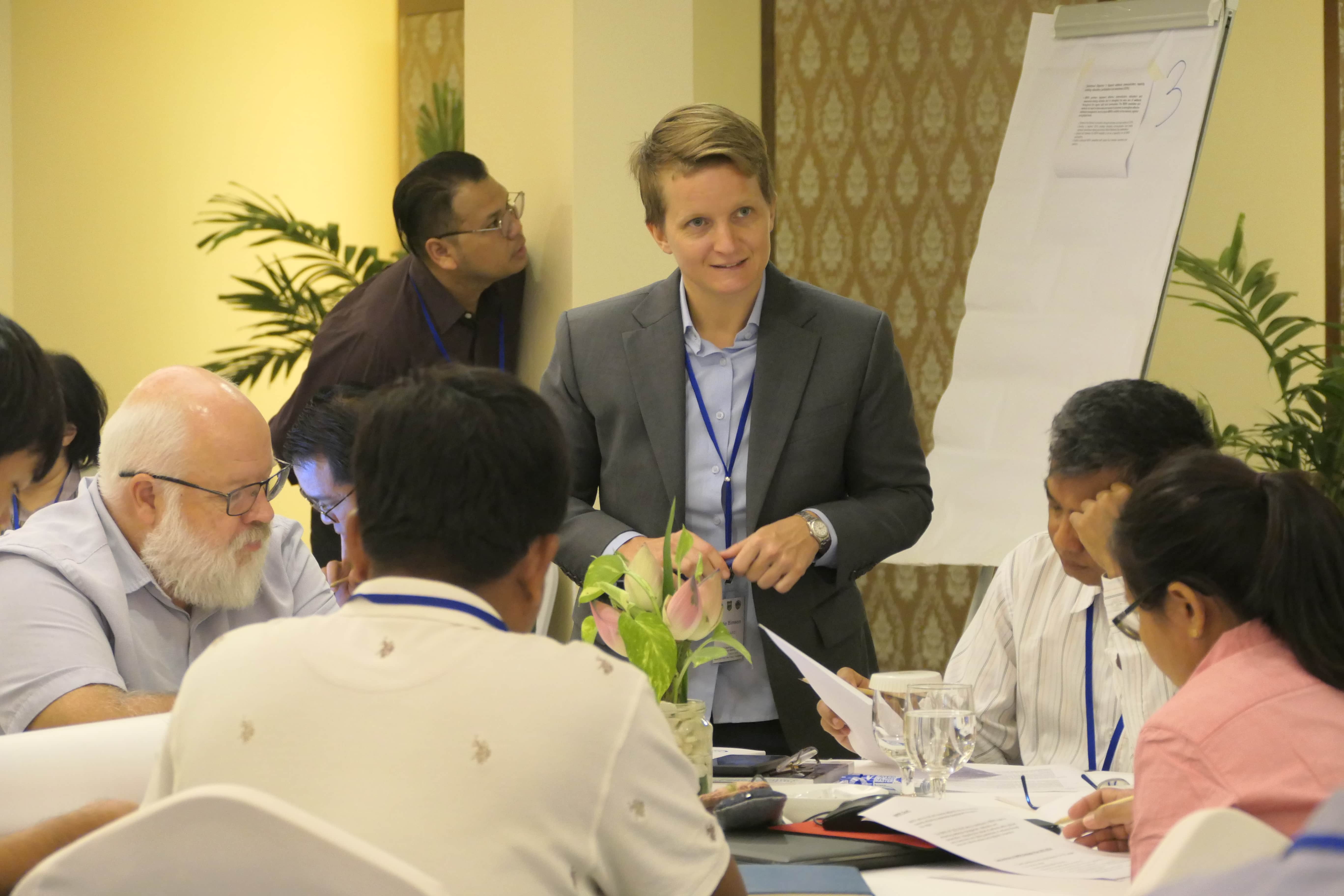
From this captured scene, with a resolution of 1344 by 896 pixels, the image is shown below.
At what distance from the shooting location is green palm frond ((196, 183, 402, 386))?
225 inches

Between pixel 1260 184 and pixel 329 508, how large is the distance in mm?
3786

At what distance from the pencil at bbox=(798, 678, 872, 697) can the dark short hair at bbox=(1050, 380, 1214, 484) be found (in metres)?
0.51

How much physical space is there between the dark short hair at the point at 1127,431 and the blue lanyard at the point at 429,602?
1.43m

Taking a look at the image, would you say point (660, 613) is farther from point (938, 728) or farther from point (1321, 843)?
point (1321, 843)

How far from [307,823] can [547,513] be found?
0.44 meters

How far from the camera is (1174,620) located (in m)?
1.67

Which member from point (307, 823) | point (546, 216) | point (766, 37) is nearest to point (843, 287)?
point (766, 37)

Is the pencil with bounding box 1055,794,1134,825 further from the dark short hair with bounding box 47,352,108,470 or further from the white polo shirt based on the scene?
the dark short hair with bounding box 47,352,108,470

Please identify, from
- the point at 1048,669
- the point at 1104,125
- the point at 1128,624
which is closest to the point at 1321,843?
the point at 1128,624

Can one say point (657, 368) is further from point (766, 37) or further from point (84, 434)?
point (766, 37)

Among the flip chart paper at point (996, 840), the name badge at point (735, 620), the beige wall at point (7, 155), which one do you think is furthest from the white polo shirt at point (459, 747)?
the beige wall at point (7, 155)

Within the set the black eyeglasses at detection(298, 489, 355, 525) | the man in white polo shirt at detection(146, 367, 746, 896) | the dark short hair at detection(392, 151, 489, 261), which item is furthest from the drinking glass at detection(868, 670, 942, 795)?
the dark short hair at detection(392, 151, 489, 261)

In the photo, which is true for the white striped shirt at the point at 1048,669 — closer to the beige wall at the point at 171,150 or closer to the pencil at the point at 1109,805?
the pencil at the point at 1109,805

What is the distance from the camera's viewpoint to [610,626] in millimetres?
1959
